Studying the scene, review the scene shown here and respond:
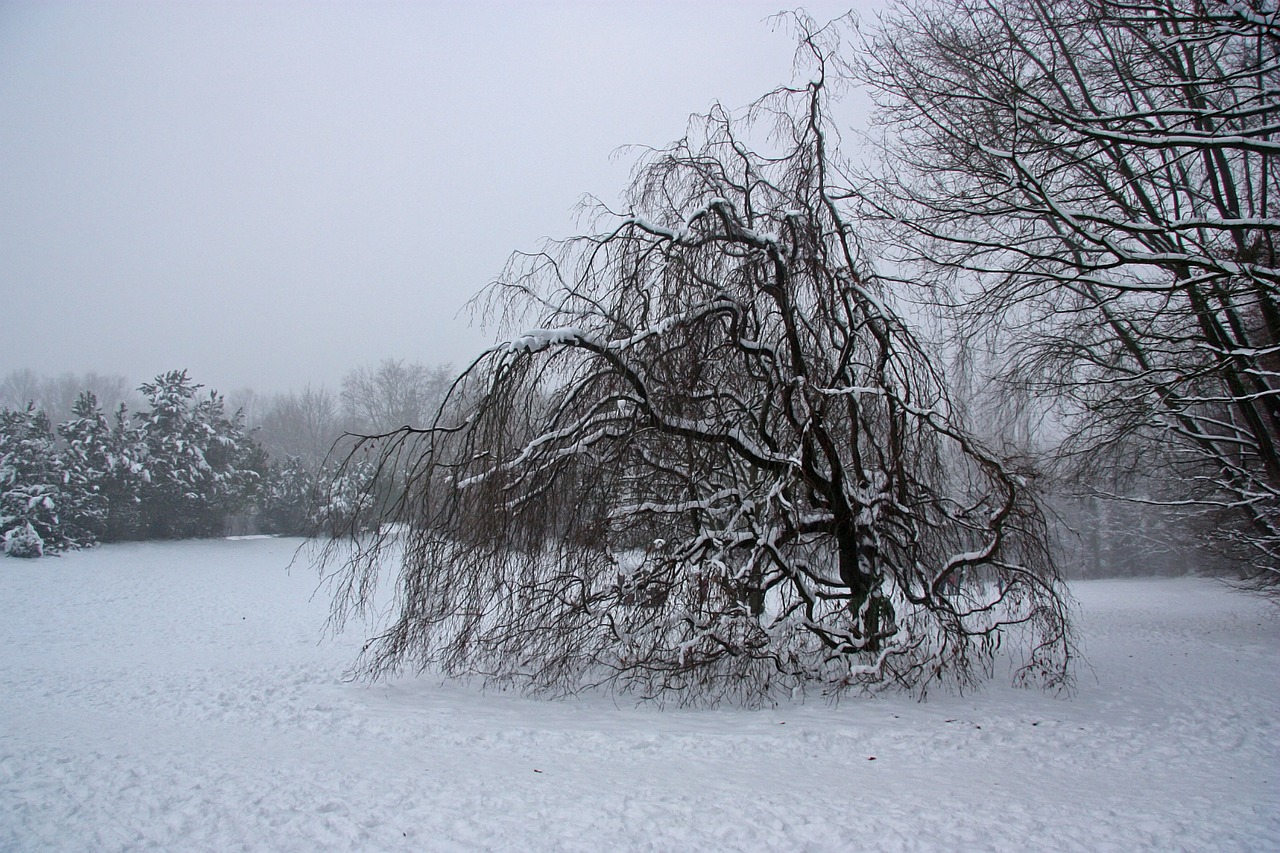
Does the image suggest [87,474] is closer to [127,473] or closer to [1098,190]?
[127,473]

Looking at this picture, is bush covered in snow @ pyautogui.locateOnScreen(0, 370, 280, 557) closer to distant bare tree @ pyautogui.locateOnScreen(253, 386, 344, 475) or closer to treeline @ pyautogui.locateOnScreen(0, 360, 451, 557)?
treeline @ pyautogui.locateOnScreen(0, 360, 451, 557)

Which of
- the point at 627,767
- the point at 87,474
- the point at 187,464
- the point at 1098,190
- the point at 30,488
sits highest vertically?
the point at 1098,190

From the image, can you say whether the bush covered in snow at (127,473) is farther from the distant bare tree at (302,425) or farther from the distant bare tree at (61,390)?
the distant bare tree at (61,390)

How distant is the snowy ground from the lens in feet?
12.4

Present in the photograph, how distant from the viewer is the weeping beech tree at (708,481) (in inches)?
261

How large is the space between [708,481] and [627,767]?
319 centimetres

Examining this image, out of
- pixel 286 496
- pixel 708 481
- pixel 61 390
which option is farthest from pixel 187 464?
pixel 61 390

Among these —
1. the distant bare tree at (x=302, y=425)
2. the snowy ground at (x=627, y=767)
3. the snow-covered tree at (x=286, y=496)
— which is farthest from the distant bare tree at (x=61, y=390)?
the snowy ground at (x=627, y=767)

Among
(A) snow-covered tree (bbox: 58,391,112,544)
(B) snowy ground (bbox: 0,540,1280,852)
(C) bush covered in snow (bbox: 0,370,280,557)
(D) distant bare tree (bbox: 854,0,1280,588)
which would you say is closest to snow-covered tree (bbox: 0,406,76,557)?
(C) bush covered in snow (bbox: 0,370,280,557)

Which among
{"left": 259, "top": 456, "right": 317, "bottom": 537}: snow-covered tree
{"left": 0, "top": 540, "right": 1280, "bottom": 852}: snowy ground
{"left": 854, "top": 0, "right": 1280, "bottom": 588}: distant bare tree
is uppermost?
{"left": 854, "top": 0, "right": 1280, "bottom": 588}: distant bare tree

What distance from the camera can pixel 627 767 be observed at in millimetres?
4922

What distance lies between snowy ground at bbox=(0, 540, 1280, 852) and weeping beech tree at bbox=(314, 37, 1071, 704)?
621 mm

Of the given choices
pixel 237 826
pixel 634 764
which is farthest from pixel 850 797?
pixel 237 826

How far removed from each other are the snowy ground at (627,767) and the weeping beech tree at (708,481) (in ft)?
2.04
